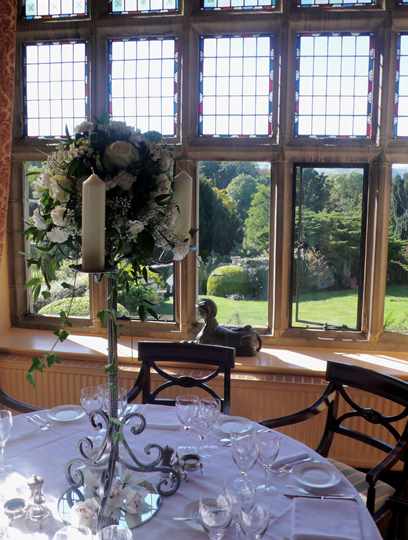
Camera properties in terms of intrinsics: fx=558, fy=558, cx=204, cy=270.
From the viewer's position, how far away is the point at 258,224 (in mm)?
3367

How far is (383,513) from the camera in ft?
6.28

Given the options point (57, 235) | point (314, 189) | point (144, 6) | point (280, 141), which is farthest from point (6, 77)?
point (57, 235)

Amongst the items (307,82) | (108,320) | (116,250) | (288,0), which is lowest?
(108,320)

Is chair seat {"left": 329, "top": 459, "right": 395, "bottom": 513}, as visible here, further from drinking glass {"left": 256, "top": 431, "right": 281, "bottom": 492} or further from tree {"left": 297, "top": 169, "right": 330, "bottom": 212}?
tree {"left": 297, "top": 169, "right": 330, "bottom": 212}

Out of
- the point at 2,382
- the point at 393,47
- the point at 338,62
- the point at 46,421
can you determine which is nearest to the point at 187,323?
the point at 2,382

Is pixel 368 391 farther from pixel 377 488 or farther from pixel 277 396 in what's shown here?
pixel 277 396

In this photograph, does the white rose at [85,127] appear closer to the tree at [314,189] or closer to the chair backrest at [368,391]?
the chair backrest at [368,391]

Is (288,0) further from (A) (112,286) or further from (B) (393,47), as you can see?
(A) (112,286)

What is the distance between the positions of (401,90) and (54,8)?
2.13 metres

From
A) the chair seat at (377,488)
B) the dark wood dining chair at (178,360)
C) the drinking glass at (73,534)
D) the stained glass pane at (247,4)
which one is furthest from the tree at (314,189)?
the drinking glass at (73,534)

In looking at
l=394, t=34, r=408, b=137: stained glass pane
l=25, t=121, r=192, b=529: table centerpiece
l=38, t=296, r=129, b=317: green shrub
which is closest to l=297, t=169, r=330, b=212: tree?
l=394, t=34, r=408, b=137: stained glass pane

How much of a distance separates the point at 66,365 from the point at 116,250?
201 cm

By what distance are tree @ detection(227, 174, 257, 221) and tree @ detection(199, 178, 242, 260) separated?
0.03 meters

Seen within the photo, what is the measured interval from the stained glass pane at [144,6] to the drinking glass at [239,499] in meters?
2.75
